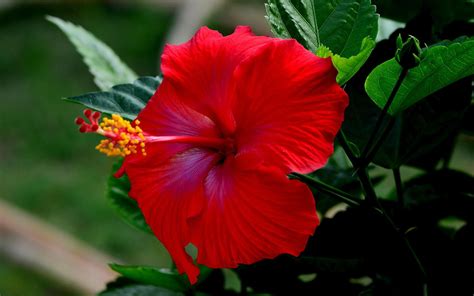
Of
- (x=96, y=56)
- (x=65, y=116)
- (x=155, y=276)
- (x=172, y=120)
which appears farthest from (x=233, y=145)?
(x=65, y=116)

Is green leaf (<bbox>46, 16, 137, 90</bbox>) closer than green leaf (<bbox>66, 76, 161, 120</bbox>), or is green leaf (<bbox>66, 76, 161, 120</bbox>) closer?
green leaf (<bbox>66, 76, 161, 120</bbox>)

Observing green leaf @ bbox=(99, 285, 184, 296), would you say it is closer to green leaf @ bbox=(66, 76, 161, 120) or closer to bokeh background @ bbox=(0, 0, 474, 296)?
green leaf @ bbox=(66, 76, 161, 120)

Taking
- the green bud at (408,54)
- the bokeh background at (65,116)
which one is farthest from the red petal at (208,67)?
the bokeh background at (65,116)

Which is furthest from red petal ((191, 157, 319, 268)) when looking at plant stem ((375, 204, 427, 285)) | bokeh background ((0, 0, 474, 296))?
bokeh background ((0, 0, 474, 296))

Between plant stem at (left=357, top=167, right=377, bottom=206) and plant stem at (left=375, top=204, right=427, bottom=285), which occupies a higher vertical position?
plant stem at (left=357, top=167, right=377, bottom=206)

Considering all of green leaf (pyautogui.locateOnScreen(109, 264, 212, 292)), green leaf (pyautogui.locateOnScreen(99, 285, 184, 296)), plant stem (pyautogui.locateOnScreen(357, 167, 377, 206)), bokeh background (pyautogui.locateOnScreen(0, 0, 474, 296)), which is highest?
plant stem (pyautogui.locateOnScreen(357, 167, 377, 206))

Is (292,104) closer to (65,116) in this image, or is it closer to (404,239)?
(404,239)

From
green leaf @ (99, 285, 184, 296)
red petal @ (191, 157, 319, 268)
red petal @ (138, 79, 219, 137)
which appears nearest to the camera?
red petal @ (191, 157, 319, 268)

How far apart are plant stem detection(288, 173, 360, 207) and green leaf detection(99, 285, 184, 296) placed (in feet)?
0.67

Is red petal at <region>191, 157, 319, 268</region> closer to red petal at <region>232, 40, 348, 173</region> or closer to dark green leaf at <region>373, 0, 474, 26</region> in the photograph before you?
red petal at <region>232, 40, 348, 173</region>

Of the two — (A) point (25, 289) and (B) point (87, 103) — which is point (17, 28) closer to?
(A) point (25, 289)

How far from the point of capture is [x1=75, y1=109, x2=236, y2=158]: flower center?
22.6 inches

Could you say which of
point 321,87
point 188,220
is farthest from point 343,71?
point 188,220

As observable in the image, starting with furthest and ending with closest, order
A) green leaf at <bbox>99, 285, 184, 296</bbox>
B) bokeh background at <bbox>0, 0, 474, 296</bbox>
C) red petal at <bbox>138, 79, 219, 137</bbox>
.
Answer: bokeh background at <bbox>0, 0, 474, 296</bbox>
green leaf at <bbox>99, 285, 184, 296</bbox>
red petal at <bbox>138, 79, 219, 137</bbox>
